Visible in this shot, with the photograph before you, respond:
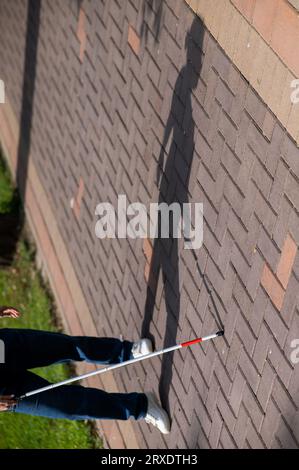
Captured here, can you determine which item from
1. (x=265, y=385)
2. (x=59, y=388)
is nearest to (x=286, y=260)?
(x=265, y=385)

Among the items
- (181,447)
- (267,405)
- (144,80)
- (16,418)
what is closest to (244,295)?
(267,405)

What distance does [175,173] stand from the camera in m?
6.61

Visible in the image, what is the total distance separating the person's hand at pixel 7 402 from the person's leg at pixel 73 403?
12cm

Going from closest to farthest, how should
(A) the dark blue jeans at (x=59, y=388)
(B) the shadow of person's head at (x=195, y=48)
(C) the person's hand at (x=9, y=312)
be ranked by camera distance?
(C) the person's hand at (x=9, y=312) → (A) the dark blue jeans at (x=59, y=388) → (B) the shadow of person's head at (x=195, y=48)

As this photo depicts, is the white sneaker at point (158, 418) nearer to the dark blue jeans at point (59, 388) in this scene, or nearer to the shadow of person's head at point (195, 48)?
the dark blue jeans at point (59, 388)

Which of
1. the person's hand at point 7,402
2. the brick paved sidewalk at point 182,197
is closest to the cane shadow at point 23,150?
the brick paved sidewalk at point 182,197

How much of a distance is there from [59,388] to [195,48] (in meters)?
2.21

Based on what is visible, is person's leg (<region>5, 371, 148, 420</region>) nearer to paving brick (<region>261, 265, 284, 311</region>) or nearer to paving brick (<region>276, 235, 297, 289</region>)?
paving brick (<region>261, 265, 284, 311</region>)

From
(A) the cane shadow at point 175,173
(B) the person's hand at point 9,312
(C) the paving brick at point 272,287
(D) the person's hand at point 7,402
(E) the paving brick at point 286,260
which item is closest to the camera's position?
(E) the paving brick at point 286,260

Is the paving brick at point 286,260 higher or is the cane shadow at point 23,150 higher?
the cane shadow at point 23,150

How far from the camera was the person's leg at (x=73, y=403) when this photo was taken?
20.3 feet

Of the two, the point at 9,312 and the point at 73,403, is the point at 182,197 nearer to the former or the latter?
the point at 9,312

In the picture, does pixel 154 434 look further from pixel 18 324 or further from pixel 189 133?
pixel 18 324

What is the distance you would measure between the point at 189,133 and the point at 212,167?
46cm
